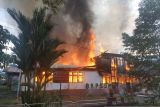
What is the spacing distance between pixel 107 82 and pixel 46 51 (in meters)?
27.0

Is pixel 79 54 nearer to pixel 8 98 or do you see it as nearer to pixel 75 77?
pixel 75 77

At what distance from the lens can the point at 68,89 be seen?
1342 inches

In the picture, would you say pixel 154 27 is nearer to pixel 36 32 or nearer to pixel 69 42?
pixel 36 32

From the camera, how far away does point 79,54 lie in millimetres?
43438

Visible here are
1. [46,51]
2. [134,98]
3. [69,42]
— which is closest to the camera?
[46,51]

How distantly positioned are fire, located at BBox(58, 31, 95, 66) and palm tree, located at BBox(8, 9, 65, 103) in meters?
27.8

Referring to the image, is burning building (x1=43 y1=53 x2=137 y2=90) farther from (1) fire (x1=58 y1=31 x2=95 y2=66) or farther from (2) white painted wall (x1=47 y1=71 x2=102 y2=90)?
(1) fire (x1=58 y1=31 x2=95 y2=66)

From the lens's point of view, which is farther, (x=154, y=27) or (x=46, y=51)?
(x=154, y=27)

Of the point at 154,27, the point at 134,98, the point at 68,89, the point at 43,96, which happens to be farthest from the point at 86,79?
the point at 43,96

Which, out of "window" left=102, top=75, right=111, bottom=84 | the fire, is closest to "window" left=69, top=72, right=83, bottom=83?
"window" left=102, top=75, right=111, bottom=84

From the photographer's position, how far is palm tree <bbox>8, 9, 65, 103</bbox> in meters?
12.8

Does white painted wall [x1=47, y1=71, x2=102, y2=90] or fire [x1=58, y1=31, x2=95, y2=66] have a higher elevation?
fire [x1=58, y1=31, x2=95, y2=66]

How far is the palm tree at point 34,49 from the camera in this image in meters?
12.8

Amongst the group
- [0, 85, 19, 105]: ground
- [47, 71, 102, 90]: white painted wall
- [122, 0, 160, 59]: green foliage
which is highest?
[122, 0, 160, 59]: green foliage
